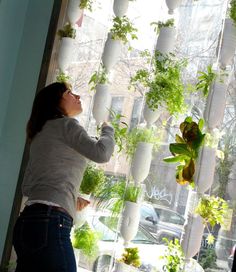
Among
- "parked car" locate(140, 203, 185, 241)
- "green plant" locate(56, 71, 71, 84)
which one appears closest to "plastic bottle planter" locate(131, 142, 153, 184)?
"parked car" locate(140, 203, 185, 241)

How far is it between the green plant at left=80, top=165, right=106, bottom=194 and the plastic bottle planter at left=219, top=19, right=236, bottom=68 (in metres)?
1.12

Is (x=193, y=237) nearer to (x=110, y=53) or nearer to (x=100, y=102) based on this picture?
(x=100, y=102)

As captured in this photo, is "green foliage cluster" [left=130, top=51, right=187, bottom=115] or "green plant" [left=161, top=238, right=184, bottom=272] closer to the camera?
"green plant" [left=161, top=238, right=184, bottom=272]

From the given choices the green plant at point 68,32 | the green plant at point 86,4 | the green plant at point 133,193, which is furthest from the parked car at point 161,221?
the green plant at point 86,4

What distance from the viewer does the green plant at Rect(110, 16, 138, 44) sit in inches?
122

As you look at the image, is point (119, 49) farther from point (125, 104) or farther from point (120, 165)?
point (120, 165)

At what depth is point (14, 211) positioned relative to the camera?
12.4 ft

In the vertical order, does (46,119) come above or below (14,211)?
above

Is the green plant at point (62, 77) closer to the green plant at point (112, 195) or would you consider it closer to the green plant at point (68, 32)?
the green plant at point (68, 32)

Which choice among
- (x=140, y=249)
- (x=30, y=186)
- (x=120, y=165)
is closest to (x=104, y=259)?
(x=140, y=249)

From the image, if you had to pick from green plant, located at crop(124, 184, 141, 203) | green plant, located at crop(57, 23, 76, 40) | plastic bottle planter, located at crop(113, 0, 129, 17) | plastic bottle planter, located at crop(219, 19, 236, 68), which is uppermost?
plastic bottle planter, located at crop(113, 0, 129, 17)

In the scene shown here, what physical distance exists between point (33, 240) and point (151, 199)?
831 millimetres

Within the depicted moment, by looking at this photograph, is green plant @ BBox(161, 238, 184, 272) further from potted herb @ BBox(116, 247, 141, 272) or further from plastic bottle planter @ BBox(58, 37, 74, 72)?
plastic bottle planter @ BBox(58, 37, 74, 72)

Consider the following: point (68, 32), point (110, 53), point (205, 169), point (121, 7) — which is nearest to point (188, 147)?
point (205, 169)
